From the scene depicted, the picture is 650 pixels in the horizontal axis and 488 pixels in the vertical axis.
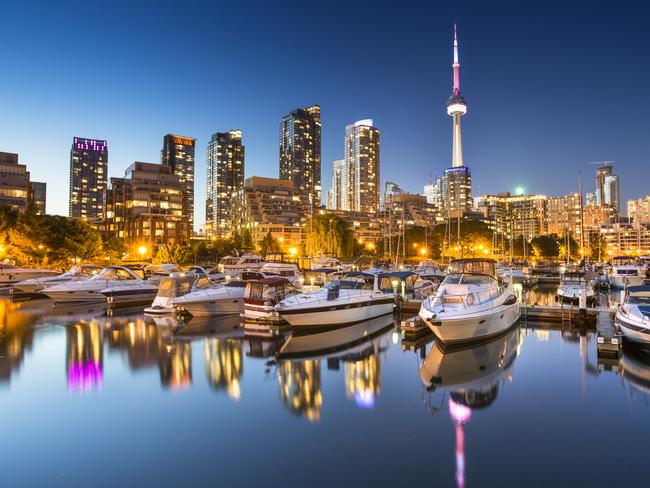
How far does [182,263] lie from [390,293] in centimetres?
5341

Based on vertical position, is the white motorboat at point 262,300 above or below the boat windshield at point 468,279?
below

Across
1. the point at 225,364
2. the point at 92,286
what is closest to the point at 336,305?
the point at 225,364

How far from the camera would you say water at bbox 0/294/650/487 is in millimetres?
9633

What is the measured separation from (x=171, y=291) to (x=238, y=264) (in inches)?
1042

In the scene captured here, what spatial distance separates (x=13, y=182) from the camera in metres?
110

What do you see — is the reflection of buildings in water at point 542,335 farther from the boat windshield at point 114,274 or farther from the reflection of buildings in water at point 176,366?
the boat windshield at point 114,274

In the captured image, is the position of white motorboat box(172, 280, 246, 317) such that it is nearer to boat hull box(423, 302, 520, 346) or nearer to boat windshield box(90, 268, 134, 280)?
boat windshield box(90, 268, 134, 280)

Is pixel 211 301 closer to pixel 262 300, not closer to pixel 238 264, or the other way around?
pixel 262 300

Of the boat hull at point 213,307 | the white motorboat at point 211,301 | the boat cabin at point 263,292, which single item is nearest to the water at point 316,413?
the boat cabin at point 263,292

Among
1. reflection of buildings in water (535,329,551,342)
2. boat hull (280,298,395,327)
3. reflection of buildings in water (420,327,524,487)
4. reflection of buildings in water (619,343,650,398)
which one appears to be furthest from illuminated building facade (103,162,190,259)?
reflection of buildings in water (619,343,650,398)

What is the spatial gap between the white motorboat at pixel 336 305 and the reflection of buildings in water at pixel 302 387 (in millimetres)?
5478

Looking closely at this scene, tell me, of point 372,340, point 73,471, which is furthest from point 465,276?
point 73,471

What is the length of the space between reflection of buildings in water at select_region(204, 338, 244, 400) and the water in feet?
0.28

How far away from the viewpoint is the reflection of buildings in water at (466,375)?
12.9 meters
